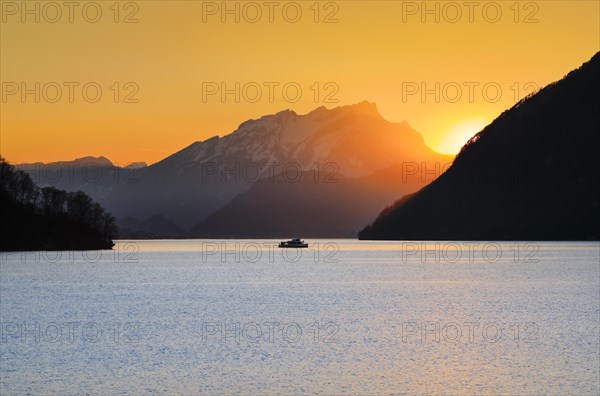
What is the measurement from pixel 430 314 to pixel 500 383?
4512 centimetres

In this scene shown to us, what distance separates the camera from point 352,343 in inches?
2918

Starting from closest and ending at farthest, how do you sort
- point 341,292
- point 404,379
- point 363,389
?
point 363,389 < point 404,379 < point 341,292

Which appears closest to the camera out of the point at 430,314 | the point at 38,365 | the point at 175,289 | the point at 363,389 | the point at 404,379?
the point at 363,389

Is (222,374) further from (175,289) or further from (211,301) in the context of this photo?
(175,289)

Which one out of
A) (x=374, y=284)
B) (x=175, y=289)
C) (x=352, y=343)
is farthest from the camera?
(x=374, y=284)

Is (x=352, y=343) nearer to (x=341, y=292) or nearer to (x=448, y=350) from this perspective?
(x=448, y=350)

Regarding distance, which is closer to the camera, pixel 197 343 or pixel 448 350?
pixel 448 350

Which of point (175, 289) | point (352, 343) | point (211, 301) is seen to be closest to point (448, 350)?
point (352, 343)

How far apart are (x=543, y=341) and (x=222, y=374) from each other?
1249 inches

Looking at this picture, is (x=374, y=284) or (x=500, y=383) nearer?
(x=500, y=383)

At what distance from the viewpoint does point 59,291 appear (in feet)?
484

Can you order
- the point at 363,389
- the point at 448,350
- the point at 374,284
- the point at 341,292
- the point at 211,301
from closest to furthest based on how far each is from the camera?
the point at 363,389 < the point at 448,350 < the point at 211,301 < the point at 341,292 < the point at 374,284

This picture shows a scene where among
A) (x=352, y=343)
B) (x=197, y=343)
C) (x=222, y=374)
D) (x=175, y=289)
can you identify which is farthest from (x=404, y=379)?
(x=175, y=289)

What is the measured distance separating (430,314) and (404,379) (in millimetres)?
44280
